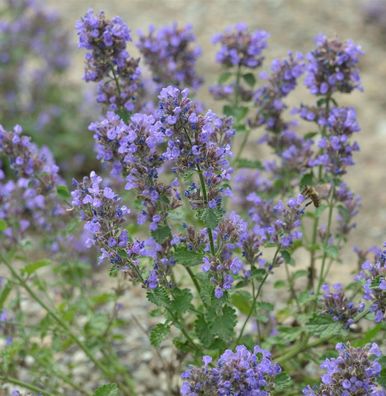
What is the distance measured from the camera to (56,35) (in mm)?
7887

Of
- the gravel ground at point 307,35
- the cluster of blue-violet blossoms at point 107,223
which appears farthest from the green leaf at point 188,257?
the gravel ground at point 307,35

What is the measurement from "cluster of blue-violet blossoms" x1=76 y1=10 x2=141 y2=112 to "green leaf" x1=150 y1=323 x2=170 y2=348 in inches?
37.9

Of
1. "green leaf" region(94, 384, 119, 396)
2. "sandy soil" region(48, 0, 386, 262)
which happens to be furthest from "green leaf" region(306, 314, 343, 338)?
"sandy soil" region(48, 0, 386, 262)

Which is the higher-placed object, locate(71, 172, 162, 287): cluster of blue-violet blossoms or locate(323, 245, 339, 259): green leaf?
locate(323, 245, 339, 259): green leaf

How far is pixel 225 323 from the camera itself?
270 centimetres

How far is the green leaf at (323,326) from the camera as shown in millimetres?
2680

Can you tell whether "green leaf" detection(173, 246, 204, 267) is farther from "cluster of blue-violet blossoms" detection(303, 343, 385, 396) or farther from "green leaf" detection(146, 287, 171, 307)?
"cluster of blue-violet blossoms" detection(303, 343, 385, 396)

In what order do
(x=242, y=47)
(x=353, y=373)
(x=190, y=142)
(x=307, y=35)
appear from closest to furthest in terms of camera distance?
(x=353, y=373) < (x=190, y=142) < (x=242, y=47) < (x=307, y=35)

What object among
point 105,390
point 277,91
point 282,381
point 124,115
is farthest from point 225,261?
point 277,91

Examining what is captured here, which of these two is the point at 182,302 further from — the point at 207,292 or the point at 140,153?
the point at 140,153

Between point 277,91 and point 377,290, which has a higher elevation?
point 277,91

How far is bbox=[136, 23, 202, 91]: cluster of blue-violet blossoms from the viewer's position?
374 centimetres

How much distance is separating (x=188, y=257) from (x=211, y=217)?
0.73 feet

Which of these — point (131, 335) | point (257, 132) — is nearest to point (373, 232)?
point (257, 132)
